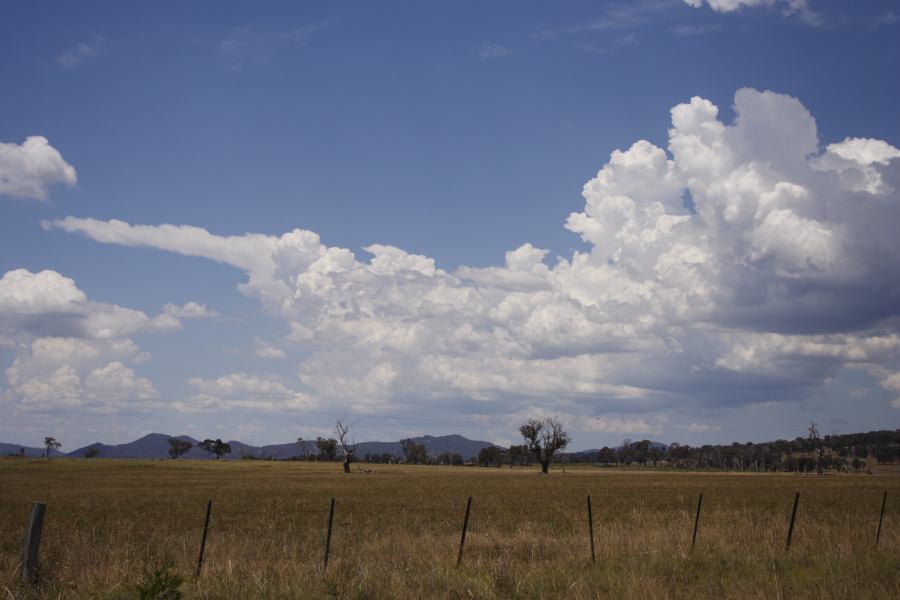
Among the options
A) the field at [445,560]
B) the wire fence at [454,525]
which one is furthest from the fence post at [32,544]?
the field at [445,560]

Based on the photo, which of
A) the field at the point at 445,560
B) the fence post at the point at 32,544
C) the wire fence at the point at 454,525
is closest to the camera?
the field at the point at 445,560

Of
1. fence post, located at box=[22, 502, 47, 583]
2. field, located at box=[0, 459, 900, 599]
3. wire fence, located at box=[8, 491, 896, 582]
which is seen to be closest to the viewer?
field, located at box=[0, 459, 900, 599]

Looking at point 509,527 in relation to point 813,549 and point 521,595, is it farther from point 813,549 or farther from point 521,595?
point 521,595

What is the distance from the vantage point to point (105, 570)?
45.8 ft

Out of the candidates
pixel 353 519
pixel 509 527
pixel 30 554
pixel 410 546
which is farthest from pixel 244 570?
pixel 353 519

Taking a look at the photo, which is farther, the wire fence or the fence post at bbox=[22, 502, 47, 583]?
the wire fence

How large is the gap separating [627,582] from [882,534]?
12701 millimetres

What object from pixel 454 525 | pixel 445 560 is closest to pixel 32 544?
pixel 445 560

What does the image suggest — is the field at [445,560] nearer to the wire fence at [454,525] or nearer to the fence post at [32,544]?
the wire fence at [454,525]

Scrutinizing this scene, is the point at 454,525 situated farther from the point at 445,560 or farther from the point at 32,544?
the point at 32,544

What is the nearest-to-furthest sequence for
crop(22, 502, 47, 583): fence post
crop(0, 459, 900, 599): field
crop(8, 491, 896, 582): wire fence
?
crop(0, 459, 900, 599): field, crop(22, 502, 47, 583): fence post, crop(8, 491, 896, 582): wire fence

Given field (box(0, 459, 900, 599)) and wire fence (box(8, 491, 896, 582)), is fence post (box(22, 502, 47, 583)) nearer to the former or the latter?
wire fence (box(8, 491, 896, 582))

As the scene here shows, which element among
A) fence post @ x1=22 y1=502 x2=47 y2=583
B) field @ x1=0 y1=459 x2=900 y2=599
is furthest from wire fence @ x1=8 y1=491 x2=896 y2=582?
field @ x1=0 y1=459 x2=900 y2=599

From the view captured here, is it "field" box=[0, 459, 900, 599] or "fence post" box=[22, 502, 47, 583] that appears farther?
"fence post" box=[22, 502, 47, 583]
